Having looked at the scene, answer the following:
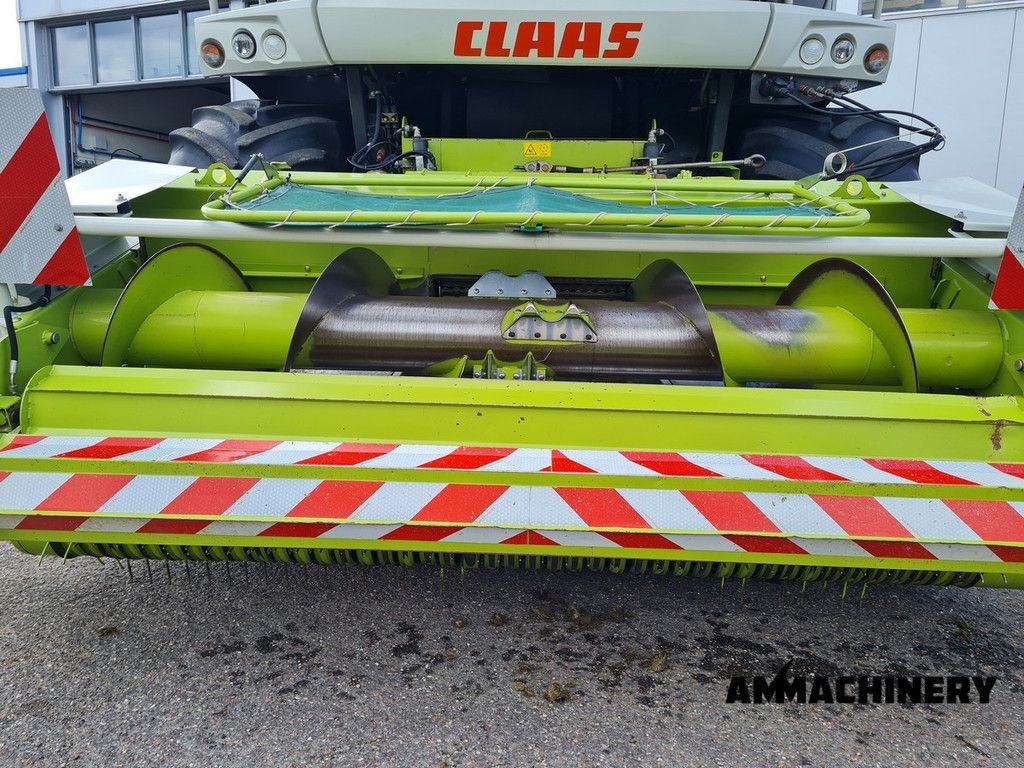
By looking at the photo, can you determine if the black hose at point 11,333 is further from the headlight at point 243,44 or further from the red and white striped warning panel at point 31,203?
the headlight at point 243,44

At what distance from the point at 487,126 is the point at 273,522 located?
261 centimetres

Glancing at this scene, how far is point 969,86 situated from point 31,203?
31.7 feet

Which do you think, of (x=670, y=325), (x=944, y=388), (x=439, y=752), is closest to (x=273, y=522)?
(x=439, y=752)

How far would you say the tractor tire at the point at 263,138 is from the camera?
3412 millimetres

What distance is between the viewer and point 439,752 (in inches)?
66.6

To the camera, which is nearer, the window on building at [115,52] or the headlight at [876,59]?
the headlight at [876,59]

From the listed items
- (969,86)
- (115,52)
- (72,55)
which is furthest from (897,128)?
(72,55)

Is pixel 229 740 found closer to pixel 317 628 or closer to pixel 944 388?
pixel 317 628

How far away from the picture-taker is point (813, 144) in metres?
3.52

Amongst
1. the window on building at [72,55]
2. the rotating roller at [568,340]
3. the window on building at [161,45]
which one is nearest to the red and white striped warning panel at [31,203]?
the rotating roller at [568,340]

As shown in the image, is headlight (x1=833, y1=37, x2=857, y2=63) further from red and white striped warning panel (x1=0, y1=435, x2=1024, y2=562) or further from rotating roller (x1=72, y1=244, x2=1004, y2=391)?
red and white striped warning panel (x1=0, y1=435, x2=1024, y2=562)

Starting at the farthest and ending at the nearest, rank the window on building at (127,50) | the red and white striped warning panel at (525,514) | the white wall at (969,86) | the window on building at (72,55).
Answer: the window on building at (72,55) → the window on building at (127,50) → the white wall at (969,86) → the red and white striped warning panel at (525,514)

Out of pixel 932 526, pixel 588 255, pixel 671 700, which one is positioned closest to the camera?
pixel 932 526

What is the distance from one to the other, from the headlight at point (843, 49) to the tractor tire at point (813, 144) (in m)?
0.44
